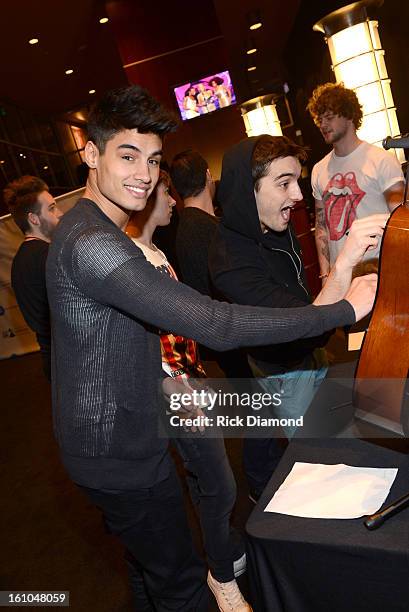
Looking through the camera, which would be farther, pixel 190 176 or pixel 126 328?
pixel 190 176

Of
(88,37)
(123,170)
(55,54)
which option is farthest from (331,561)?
(55,54)

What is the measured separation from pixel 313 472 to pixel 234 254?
0.75 meters

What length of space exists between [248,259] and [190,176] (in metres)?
0.97

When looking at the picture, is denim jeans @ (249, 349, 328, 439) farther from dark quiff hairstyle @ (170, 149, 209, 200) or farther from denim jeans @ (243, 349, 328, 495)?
dark quiff hairstyle @ (170, 149, 209, 200)

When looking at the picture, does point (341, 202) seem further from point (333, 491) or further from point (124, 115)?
point (333, 491)

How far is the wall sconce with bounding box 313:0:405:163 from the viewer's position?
306cm

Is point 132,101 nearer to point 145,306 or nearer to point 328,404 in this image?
Answer: point 145,306

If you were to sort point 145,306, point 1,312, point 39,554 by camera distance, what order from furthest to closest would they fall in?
point 1,312 → point 39,554 → point 145,306

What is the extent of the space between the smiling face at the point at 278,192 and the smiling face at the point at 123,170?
45 centimetres

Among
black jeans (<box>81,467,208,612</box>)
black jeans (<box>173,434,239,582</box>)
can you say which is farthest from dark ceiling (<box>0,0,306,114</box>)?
black jeans (<box>81,467,208,612</box>)

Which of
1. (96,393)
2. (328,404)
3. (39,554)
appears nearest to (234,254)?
(328,404)

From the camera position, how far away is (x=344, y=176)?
285cm

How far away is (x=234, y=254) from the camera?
1.62 metres

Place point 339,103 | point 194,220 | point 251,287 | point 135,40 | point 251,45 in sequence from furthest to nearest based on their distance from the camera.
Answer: point 251,45 < point 135,40 < point 339,103 < point 194,220 < point 251,287
